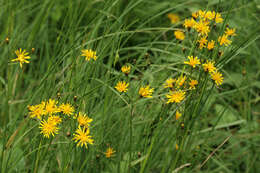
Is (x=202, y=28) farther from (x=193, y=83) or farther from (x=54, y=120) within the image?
(x=54, y=120)

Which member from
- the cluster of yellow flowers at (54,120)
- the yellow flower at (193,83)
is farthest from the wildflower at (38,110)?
the yellow flower at (193,83)

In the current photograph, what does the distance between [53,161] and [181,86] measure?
59cm

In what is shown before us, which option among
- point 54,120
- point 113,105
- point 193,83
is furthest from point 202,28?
point 54,120

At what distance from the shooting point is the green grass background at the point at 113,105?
1.27 metres

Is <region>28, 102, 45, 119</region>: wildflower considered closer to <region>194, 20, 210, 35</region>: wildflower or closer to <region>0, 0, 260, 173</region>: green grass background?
<region>0, 0, 260, 173</region>: green grass background

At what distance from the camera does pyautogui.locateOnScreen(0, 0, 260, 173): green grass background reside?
1.27 m

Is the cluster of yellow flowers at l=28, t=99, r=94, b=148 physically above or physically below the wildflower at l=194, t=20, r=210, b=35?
below

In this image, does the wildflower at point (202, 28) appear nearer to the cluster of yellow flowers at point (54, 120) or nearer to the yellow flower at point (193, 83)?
the yellow flower at point (193, 83)

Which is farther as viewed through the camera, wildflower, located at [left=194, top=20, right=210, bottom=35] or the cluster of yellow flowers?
wildflower, located at [left=194, top=20, right=210, bottom=35]

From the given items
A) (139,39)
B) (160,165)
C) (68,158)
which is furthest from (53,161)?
(139,39)

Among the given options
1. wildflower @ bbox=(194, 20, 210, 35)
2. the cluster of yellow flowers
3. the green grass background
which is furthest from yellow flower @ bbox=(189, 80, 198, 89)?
the cluster of yellow flowers

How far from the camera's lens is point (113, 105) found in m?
1.43

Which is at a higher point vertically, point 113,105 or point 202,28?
point 202,28

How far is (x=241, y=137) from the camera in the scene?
177cm
